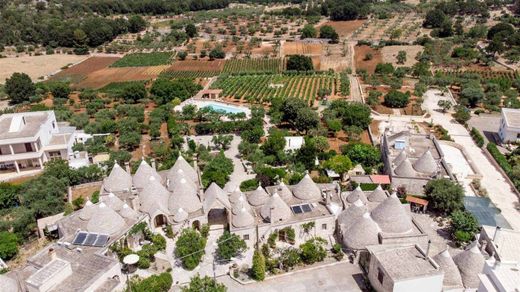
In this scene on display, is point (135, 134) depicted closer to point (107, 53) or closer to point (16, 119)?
point (16, 119)

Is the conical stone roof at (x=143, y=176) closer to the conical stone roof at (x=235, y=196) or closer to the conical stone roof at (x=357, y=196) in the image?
the conical stone roof at (x=235, y=196)

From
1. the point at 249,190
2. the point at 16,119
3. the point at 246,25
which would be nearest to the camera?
the point at 249,190

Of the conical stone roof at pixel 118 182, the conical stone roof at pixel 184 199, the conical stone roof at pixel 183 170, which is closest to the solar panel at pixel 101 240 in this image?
the conical stone roof at pixel 184 199

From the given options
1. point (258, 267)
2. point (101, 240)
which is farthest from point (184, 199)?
point (258, 267)

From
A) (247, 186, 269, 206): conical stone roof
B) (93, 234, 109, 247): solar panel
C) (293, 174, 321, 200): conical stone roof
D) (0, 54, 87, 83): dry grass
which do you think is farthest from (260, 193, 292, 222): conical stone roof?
(0, 54, 87, 83): dry grass

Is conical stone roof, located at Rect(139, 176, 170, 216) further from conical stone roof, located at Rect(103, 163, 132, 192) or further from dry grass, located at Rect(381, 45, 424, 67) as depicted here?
dry grass, located at Rect(381, 45, 424, 67)

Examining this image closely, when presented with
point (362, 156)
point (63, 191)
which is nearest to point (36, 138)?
point (63, 191)
